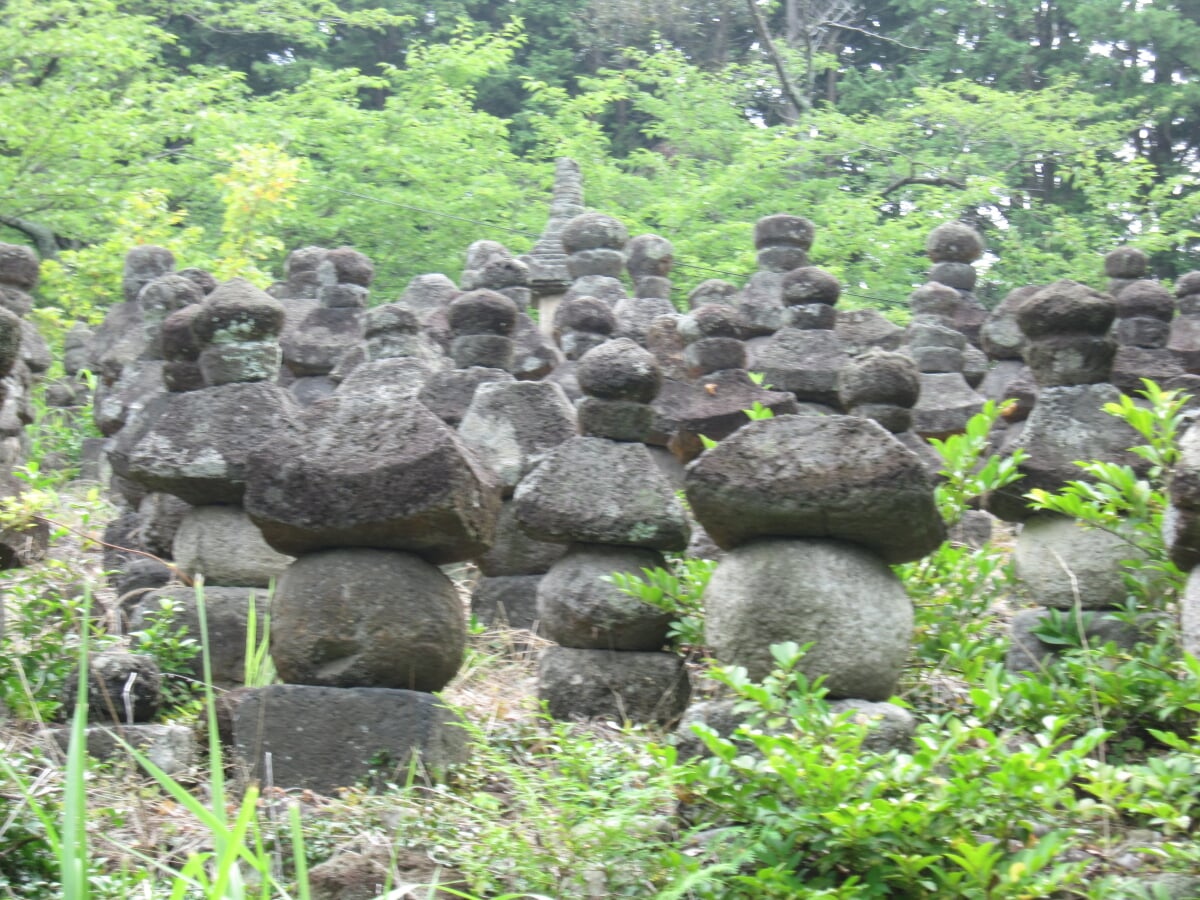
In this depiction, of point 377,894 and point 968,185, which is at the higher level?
point 377,894

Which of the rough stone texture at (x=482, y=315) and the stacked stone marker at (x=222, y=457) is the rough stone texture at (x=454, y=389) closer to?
the rough stone texture at (x=482, y=315)

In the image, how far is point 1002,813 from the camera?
2.98 m

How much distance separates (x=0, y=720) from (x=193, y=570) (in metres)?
0.97

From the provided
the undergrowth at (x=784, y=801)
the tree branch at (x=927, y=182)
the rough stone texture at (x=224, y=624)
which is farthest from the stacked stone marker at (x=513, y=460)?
the tree branch at (x=927, y=182)

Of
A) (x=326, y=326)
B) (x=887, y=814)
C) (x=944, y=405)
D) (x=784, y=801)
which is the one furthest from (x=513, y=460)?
(x=326, y=326)

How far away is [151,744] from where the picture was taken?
4082 mm

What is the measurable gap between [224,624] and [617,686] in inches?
57.5

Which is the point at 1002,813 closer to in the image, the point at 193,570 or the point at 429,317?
the point at 193,570

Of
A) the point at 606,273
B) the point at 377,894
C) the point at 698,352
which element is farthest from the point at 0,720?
the point at 606,273

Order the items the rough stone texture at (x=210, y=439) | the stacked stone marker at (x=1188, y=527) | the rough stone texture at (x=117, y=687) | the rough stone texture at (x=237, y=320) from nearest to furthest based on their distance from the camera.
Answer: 1. the stacked stone marker at (x=1188, y=527)
2. the rough stone texture at (x=117, y=687)
3. the rough stone texture at (x=210, y=439)
4. the rough stone texture at (x=237, y=320)

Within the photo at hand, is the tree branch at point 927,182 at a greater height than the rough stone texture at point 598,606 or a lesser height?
lesser

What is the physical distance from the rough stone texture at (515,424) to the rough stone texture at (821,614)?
2401mm

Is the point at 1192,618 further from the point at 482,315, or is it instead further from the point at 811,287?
the point at 811,287

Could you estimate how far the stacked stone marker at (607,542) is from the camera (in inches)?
179
